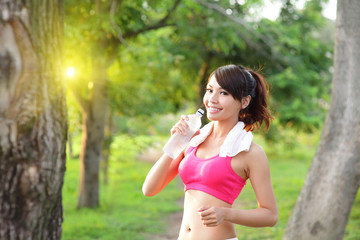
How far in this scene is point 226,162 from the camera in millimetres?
2367

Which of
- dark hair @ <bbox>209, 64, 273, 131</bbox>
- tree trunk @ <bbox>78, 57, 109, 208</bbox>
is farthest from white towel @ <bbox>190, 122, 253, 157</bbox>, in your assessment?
tree trunk @ <bbox>78, 57, 109, 208</bbox>

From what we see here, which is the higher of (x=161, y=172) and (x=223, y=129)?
(x=223, y=129)

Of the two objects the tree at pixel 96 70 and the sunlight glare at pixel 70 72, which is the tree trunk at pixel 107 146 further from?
the sunlight glare at pixel 70 72

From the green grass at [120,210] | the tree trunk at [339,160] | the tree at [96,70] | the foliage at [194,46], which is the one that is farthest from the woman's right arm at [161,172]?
the tree at [96,70]

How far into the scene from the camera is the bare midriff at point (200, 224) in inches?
93.7

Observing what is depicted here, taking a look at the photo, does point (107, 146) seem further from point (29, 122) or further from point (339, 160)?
point (29, 122)

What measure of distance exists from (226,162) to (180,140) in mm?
280

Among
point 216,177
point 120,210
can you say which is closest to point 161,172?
point 216,177

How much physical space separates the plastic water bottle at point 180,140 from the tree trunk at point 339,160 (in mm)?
3311

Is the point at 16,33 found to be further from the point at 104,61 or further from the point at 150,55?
the point at 150,55

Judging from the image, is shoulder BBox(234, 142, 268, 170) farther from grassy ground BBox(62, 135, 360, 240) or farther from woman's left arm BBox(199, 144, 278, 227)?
grassy ground BBox(62, 135, 360, 240)

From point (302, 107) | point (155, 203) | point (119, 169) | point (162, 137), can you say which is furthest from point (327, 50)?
point (119, 169)

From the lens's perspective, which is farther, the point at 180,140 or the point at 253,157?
the point at 180,140

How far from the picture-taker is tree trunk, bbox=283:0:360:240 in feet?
17.2
